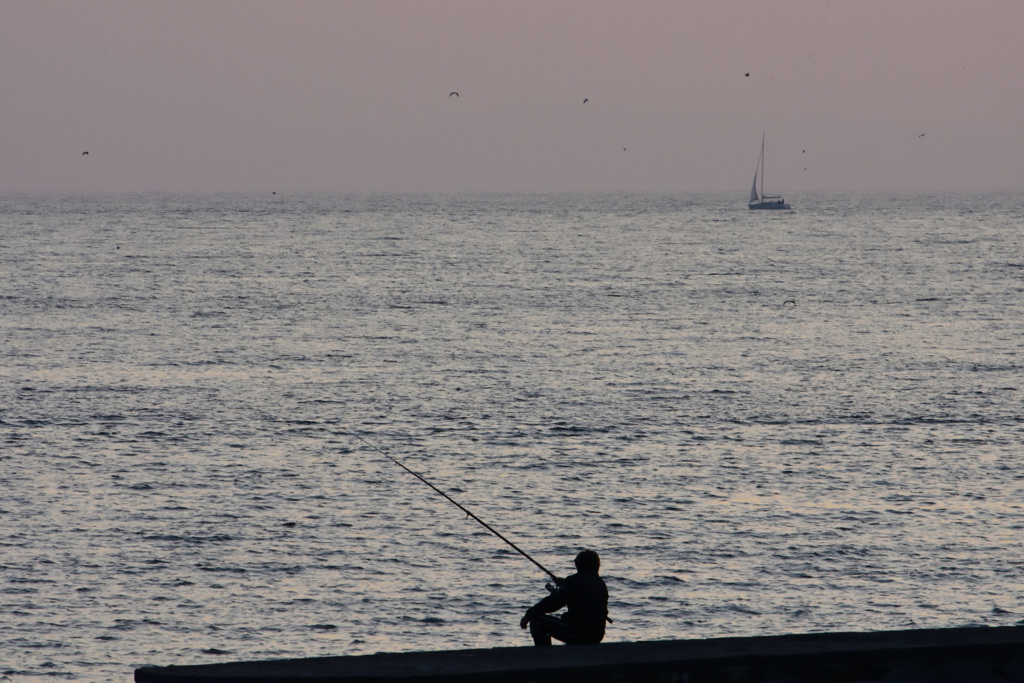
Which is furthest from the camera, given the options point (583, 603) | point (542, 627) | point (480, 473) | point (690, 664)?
point (480, 473)

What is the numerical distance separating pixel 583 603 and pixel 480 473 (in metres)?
12.9

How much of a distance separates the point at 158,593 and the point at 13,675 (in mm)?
2693

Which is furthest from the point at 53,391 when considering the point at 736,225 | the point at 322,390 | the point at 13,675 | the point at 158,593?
the point at 736,225

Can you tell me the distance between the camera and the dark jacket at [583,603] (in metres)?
8.98

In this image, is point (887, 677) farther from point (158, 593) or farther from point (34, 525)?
point (34, 525)

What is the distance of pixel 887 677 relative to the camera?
6.70 m

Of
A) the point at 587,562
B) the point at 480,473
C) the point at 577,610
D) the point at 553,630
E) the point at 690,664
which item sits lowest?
the point at 480,473

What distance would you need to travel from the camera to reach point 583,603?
899cm

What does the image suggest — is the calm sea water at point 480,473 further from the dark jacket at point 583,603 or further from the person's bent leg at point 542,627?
the dark jacket at point 583,603

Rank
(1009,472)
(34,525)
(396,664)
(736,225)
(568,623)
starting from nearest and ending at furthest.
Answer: (396,664)
(568,623)
(34,525)
(1009,472)
(736,225)

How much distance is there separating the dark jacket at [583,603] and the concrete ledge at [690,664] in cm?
188

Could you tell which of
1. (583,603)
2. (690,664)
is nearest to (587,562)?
(583,603)

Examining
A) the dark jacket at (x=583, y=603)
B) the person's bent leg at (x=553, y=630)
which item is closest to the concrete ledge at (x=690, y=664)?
the dark jacket at (x=583, y=603)

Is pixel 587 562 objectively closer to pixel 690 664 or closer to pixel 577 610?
pixel 577 610
